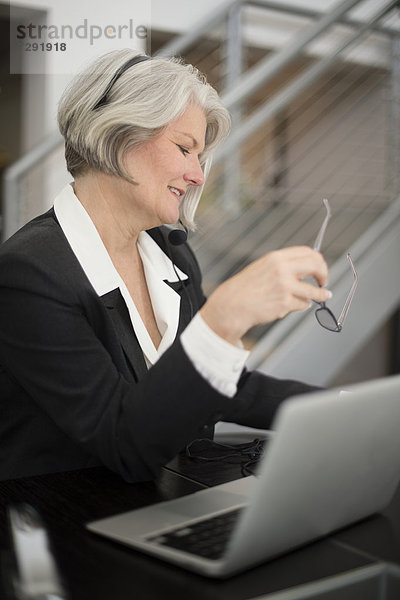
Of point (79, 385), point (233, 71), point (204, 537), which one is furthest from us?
point (233, 71)

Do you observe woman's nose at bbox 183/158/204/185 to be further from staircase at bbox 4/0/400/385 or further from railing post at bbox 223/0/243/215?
railing post at bbox 223/0/243/215

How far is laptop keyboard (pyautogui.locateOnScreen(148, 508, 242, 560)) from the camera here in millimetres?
950

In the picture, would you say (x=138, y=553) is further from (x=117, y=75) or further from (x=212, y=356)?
(x=117, y=75)

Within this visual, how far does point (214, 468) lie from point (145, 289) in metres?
0.52

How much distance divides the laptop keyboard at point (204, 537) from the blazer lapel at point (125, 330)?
0.53 meters

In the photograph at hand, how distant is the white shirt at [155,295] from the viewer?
1.17 metres

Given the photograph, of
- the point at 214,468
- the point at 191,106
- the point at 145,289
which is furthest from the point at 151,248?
the point at 214,468

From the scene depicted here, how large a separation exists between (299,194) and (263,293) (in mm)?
4994

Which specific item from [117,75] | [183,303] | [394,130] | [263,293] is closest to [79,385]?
[263,293]

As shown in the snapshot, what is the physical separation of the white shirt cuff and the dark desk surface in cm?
21

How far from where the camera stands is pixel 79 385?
4.33 feet

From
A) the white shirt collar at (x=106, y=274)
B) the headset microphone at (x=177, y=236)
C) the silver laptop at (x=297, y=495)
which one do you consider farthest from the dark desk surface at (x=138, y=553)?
the headset microphone at (x=177, y=236)

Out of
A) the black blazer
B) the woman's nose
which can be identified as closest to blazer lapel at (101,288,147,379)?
the black blazer

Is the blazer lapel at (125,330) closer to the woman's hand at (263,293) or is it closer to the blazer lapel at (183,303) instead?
the blazer lapel at (183,303)
